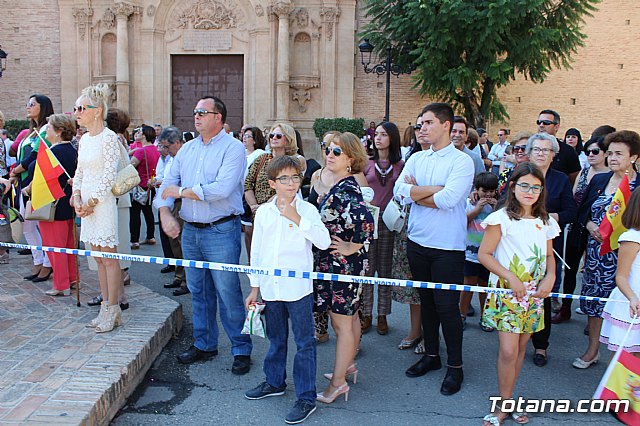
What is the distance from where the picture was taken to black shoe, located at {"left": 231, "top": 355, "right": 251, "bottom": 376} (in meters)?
4.55

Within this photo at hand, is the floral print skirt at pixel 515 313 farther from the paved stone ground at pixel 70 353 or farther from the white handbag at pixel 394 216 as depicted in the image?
the paved stone ground at pixel 70 353

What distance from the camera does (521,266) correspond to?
12.5 feet

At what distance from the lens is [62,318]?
5.14m

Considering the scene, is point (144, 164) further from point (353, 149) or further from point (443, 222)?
point (443, 222)

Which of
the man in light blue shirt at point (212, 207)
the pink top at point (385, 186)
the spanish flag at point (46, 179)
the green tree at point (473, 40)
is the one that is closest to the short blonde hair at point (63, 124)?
the spanish flag at point (46, 179)

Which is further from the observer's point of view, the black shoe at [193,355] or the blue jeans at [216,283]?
the black shoe at [193,355]

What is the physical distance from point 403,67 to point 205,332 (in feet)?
49.2

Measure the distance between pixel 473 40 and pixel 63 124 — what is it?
1336cm

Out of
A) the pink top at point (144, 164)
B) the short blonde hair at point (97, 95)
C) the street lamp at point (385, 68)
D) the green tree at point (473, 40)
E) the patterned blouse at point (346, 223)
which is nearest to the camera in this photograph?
the patterned blouse at point (346, 223)

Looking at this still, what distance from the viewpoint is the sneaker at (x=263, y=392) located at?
4090 mm

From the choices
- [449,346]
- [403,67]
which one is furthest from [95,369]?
[403,67]

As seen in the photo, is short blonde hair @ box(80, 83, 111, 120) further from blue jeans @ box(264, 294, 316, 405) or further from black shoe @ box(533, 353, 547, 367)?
black shoe @ box(533, 353, 547, 367)

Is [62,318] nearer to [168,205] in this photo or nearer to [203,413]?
[168,205]

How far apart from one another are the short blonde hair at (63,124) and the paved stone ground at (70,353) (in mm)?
1730
